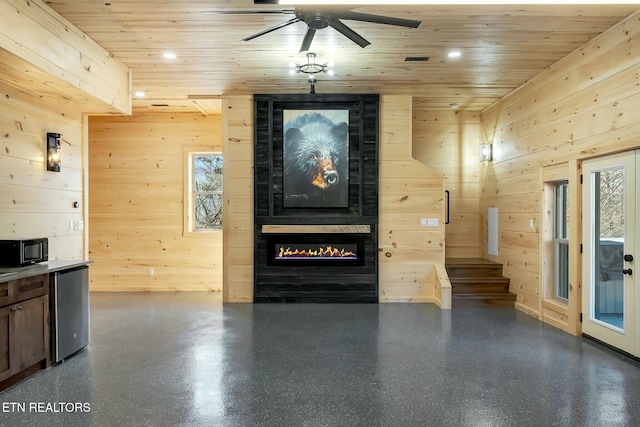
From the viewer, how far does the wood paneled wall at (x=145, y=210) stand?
7.66m

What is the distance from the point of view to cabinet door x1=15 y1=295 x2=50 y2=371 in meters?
3.39

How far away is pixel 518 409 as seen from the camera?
292 cm

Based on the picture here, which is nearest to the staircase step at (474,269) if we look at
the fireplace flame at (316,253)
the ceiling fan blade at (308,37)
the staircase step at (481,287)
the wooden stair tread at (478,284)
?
the wooden stair tread at (478,284)

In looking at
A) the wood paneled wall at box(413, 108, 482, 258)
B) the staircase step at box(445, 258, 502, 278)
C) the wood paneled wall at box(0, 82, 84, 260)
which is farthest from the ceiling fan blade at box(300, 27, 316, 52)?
the staircase step at box(445, 258, 502, 278)

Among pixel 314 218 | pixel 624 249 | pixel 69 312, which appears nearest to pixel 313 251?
pixel 314 218

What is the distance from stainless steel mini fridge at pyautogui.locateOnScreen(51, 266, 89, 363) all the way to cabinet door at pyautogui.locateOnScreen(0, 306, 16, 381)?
475 millimetres

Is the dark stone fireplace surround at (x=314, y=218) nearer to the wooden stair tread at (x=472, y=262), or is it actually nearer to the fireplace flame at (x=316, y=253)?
the fireplace flame at (x=316, y=253)

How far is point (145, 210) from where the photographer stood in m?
7.70

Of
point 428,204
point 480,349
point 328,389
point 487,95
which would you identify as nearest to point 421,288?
point 428,204

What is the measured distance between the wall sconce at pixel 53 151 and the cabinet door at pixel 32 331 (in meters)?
1.75

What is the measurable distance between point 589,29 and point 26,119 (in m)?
5.80

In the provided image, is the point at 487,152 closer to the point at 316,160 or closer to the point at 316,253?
the point at 316,160

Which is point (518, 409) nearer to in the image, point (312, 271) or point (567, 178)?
point (567, 178)

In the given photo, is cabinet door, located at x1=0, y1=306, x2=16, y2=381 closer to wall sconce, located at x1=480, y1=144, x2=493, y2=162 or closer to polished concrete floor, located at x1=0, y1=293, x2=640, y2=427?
polished concrete floor, located at x1=0, y1=293, x2=640, y2=427
